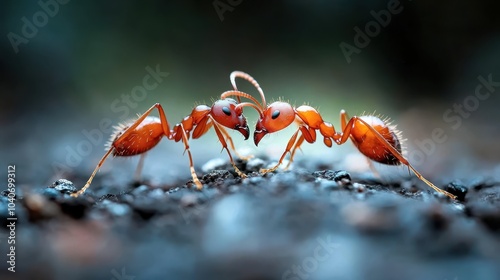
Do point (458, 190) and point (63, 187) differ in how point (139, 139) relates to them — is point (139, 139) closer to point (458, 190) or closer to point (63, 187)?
point (63, 187)

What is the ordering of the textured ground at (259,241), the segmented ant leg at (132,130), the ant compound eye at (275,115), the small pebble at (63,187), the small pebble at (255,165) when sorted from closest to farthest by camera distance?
the textured ground at (259,241) < the small pebble at (63,187) < the segmented ant leg at (132,130) < the ant compound eye at (275,115) < the small pebble at (255,165)

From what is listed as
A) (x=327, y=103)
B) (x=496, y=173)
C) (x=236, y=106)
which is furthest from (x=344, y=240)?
(x=327, y=103)

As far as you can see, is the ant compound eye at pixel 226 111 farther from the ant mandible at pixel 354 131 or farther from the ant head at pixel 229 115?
the ant mandible at pixel 354 131

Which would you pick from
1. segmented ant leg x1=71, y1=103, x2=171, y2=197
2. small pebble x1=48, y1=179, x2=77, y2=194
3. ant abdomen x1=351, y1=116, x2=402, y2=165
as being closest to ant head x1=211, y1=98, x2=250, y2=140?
segmented ant leg x1=71, y1=103, x2=171, y2=197

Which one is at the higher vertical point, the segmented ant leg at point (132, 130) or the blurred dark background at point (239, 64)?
the blurred dark background at point (239, 64)

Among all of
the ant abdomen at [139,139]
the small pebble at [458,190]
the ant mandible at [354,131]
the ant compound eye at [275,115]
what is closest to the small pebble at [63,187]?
the ant abdomen at [139,139]

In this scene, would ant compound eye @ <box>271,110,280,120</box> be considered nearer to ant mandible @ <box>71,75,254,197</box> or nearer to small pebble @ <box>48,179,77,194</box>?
ant mandible @ <box>71,75,254,197</box>
